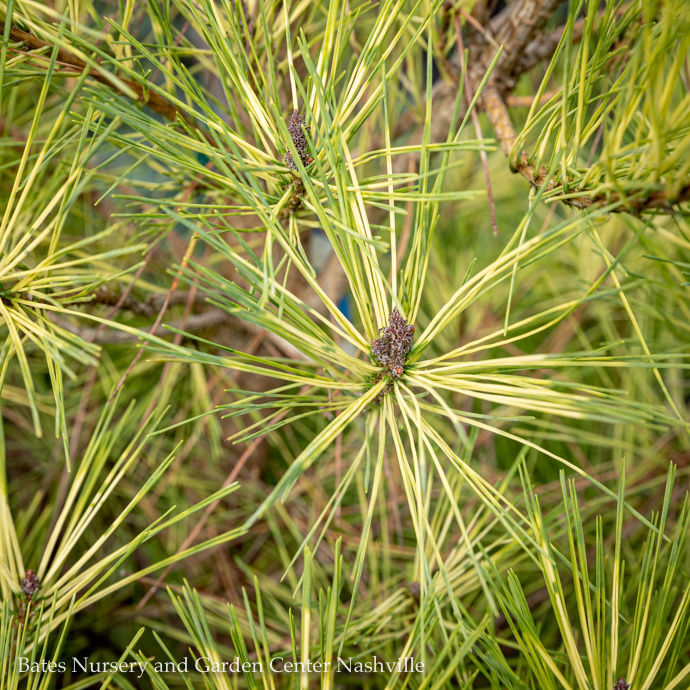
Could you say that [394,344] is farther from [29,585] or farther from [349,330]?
[29,585]

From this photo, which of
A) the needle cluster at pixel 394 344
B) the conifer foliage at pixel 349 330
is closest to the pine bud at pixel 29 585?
the conifer foliage at pixel 349 330

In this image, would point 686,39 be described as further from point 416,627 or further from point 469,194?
point 416,627

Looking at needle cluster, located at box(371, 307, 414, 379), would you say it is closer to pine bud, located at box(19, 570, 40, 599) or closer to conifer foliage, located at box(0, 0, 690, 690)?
conifer foliage, located at box(0, 0, 690, 690)

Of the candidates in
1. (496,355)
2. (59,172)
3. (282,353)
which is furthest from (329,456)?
(59,172)

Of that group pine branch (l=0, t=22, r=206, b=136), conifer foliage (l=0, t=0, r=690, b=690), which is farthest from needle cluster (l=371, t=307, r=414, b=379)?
pine branch (l=0, t=22, r=206, b=136)

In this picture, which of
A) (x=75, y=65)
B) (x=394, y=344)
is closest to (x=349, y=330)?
(x=394, y=344)

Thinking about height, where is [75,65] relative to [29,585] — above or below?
above

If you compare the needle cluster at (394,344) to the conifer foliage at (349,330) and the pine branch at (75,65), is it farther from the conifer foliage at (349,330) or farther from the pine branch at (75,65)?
the pine branch at (75,65)

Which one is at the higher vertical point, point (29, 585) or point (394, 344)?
point (394, 344)

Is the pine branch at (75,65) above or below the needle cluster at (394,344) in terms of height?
above

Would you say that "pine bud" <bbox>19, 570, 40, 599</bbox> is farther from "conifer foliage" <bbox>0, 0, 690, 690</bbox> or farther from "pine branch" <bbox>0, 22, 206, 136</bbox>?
"pine branch" <bbox>0, 22, 206, 136</bbox>

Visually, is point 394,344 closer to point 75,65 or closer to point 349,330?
point 349,330

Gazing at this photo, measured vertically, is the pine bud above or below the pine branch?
below

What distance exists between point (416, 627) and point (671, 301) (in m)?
0.41
